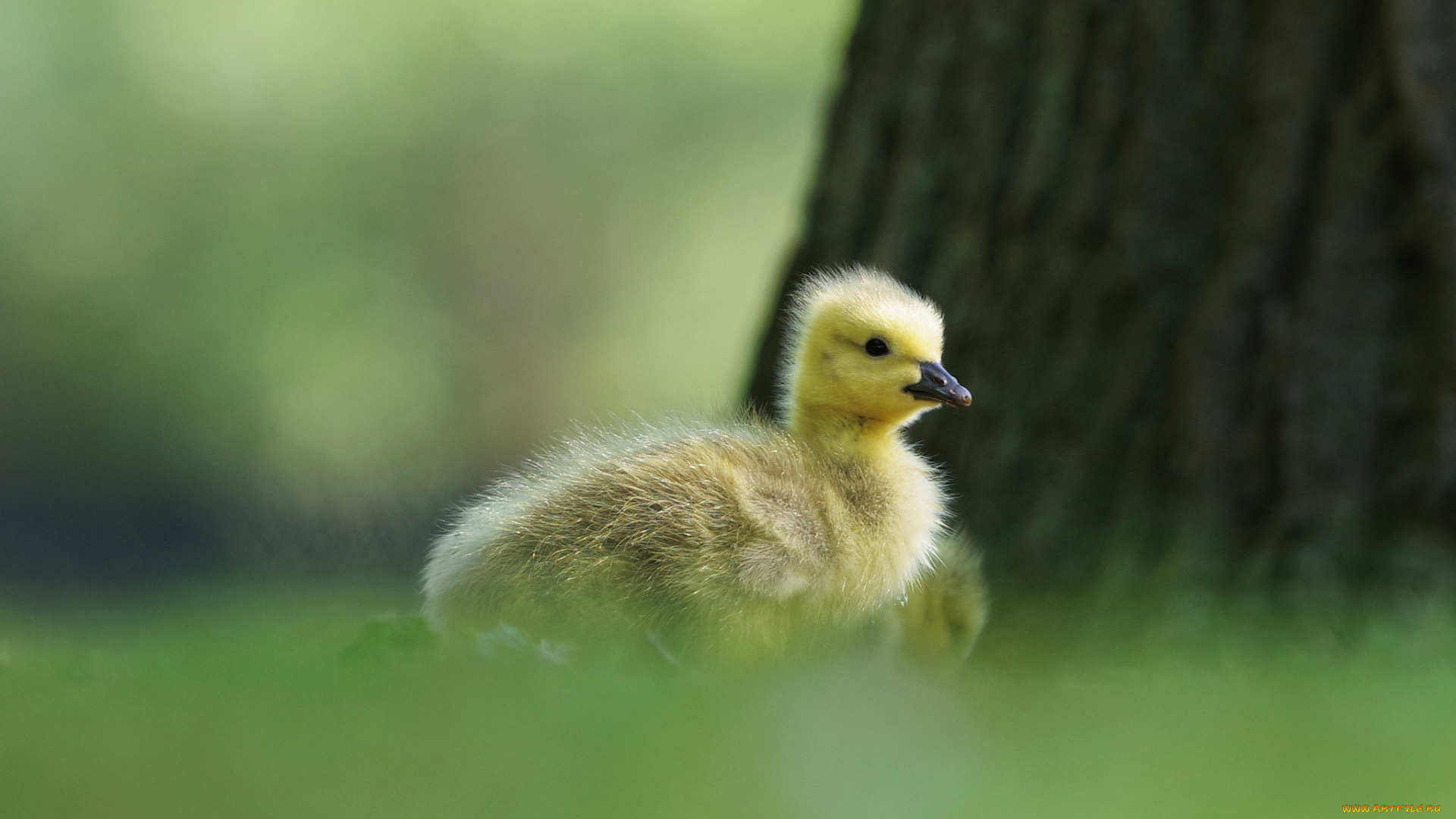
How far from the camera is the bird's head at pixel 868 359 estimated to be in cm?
264

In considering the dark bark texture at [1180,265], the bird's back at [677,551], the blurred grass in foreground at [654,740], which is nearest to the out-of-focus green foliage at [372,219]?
the dark bark texture at [1180,265]

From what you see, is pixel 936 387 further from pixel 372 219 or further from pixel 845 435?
pixel 372 219

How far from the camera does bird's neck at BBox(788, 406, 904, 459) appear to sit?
2.73m

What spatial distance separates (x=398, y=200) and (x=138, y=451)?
422cm

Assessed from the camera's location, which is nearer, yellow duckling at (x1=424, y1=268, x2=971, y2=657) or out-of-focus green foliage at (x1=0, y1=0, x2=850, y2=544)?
yellow duckling at (x1=424, y1=268, x2=971, y2=657)

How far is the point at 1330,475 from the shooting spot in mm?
3471

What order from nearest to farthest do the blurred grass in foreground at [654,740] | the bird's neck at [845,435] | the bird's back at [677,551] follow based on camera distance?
the blurred grass in foreground at [654,740], the bird's back at [677,551], the bird's neck at [845,435]

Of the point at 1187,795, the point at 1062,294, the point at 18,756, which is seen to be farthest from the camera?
the point at 1062,294

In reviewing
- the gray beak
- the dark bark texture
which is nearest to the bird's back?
the gray beak

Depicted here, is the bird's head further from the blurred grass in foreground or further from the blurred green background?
the blurred grass in foreground

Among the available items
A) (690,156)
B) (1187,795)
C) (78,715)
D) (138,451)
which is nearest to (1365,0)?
(1187,795)

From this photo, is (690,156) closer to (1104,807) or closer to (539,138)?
(539,138)

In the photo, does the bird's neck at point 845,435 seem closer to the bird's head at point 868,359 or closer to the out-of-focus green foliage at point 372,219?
the bird's head at point 868,359

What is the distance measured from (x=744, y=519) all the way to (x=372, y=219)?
1349cm
